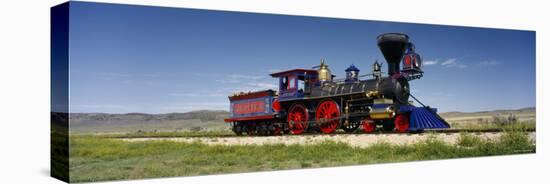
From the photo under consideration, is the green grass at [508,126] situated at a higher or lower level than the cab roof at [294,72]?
lower

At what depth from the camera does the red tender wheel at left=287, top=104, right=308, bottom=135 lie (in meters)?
15.7

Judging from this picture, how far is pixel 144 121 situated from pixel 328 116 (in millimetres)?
4898

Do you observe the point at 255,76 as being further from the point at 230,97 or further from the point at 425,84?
the point at 425,84

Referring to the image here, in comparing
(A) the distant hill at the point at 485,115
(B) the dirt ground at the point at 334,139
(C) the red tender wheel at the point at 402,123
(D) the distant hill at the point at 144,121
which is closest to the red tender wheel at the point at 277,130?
(B) the dirt ground at the point at 334,139

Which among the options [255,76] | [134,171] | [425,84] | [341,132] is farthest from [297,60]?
[134,171]

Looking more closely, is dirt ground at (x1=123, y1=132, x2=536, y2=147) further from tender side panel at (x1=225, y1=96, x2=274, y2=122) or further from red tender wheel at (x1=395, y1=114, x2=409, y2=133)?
tender side panel at (x1=225, y1=96, x2=274, y2=122)

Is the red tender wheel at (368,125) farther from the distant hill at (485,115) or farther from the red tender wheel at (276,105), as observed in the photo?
the red tender wheel at (276,105)

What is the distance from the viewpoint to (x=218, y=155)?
43.5 ft

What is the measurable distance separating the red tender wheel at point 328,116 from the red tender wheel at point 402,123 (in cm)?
137

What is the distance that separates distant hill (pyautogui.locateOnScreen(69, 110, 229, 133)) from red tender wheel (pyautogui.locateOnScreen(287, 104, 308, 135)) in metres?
1.97

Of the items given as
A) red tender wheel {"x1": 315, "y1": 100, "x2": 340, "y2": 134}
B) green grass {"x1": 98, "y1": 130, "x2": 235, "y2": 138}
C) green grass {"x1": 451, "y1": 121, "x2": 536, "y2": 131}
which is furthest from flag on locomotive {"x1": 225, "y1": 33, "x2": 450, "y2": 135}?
green grass {"x1": 451, "y1": 121, "x2": 536, "y2": 131}

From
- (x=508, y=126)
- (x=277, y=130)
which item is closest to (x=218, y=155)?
(x=277, y=130)

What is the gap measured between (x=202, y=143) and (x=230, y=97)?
115cm

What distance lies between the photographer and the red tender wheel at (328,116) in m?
15.6
